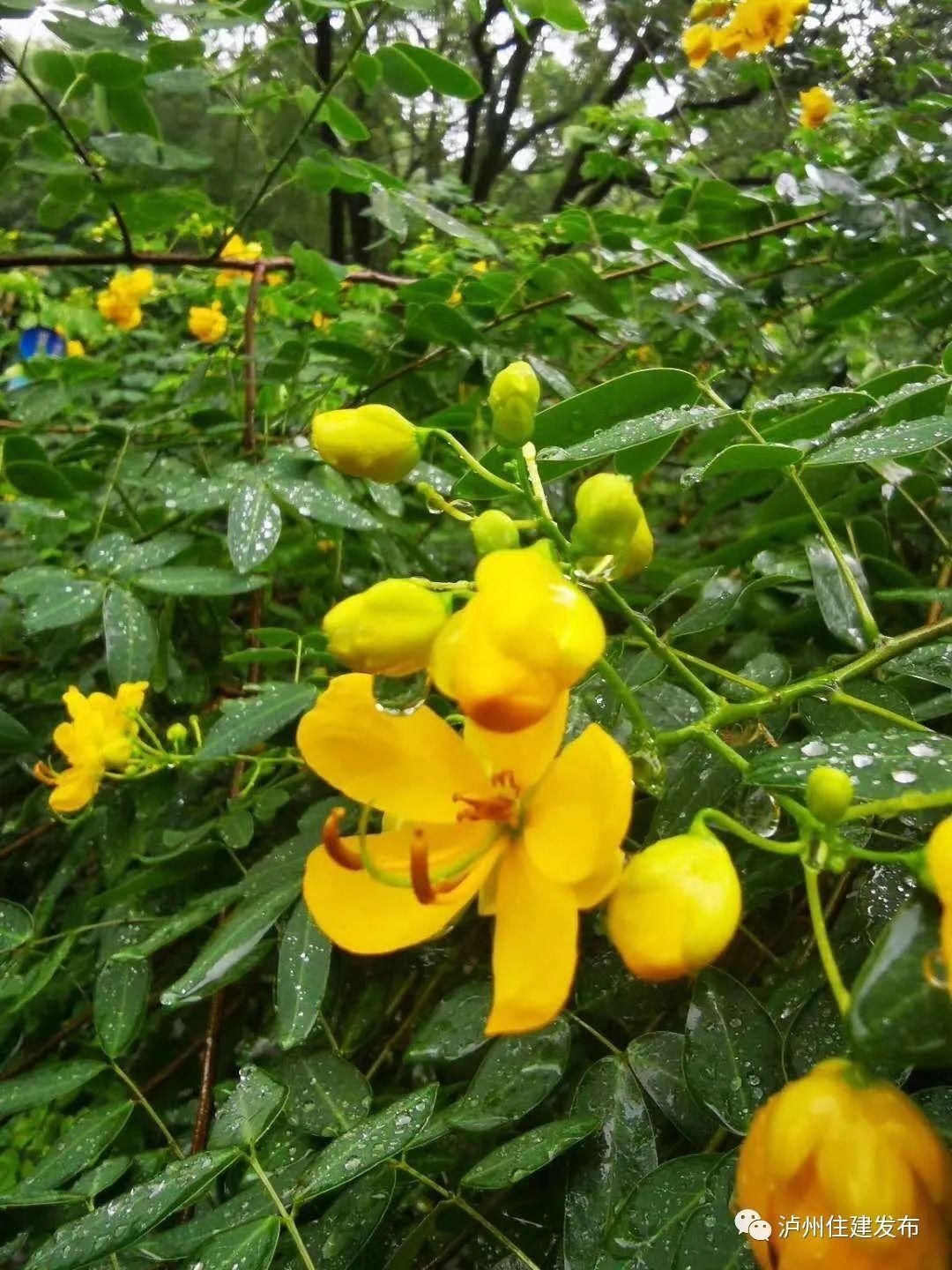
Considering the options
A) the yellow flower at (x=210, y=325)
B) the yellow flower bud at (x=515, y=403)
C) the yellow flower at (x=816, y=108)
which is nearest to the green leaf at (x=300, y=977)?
the yellow flower bud at (x=515, y=403)

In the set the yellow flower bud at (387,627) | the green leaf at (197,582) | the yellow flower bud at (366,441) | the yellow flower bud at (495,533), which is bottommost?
the green leaf at (197,582)

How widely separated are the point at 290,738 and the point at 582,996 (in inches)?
20.3

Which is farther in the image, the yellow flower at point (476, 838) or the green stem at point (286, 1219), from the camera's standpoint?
the green stem at point (286, 1219)

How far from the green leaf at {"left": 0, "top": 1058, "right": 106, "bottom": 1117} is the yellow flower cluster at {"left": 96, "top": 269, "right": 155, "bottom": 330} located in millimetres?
1837

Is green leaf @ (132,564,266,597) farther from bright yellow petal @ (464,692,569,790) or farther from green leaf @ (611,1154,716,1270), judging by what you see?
green leaf @ (611,1154,716,1270)

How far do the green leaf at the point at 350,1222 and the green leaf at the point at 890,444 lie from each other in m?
0.50

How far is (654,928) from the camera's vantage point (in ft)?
1.30

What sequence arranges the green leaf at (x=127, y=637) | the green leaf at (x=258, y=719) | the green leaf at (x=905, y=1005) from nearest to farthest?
1. the green leaf at (x=905, y=1005)
2. the green leaf at (x=258, y=719)
3. the green leaf at (x=127, y=637)

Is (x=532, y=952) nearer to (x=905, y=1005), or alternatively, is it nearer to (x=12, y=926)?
(x=905, y=1005)

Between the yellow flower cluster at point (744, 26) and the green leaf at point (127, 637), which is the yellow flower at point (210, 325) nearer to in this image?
the green leaf at point (127, 637)

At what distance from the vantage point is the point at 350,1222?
0.56 meters

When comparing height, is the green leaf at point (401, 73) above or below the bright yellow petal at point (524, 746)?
above

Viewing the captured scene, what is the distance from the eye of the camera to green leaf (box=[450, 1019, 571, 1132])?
1.85 ft

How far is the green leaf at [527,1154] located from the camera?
0.52 m
